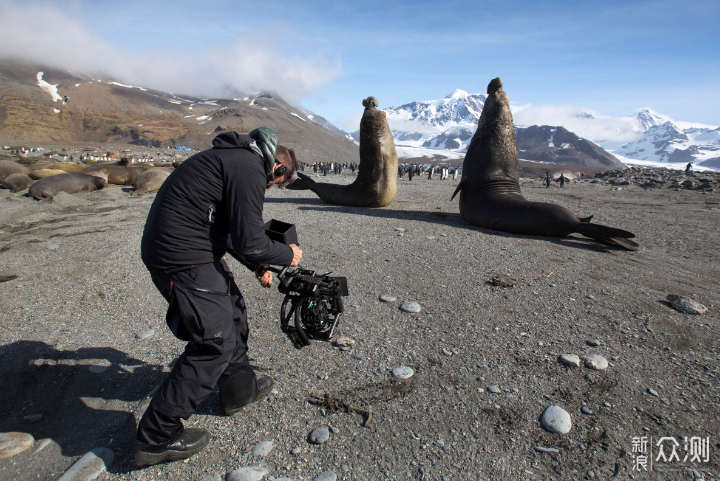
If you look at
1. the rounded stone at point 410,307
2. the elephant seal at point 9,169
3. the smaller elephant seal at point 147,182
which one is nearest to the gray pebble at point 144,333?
the rounded stone at point 410,307

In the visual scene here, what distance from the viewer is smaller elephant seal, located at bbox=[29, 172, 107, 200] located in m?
10.0

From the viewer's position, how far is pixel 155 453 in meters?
1.98

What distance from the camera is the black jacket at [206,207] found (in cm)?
202

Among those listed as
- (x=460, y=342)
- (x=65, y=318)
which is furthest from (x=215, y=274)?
(x=65, y=318)

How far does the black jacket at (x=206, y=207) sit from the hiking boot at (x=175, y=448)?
0.89 m

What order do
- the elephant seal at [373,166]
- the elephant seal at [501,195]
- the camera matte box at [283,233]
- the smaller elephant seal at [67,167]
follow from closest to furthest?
the camera matte box at [283,233] < the elephant seal at [501,195] < the elephant seal at [373,166] < the smaller elephant seal at [67,167]

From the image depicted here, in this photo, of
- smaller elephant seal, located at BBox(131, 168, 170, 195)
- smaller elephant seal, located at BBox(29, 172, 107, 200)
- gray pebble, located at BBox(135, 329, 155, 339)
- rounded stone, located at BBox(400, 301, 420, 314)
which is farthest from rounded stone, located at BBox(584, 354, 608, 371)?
smaller elephant seal, located at BBox(29, 172, 107, 200)

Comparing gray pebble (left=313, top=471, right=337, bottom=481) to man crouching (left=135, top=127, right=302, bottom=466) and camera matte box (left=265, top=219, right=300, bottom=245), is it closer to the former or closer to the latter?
man crouching (left=135, top=127, right=302, bottom=466)

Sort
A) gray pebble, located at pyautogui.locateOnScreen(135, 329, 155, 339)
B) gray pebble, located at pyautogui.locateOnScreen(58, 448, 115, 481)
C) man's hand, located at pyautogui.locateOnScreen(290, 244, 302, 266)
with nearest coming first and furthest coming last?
gray pebble, located at pyautogui.locateOnScreen(58, 448, 115, 481) → man's hand, located at pyautogui.locateOnScreen(290, 244, 302, 266) → gray pebble, located at pyautogui.locateOnScreen(135, 329, 155, 339)

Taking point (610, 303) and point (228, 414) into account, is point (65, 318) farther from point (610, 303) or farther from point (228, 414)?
point (610, 303)

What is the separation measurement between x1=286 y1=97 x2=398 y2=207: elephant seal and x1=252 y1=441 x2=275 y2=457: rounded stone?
24.1 feet

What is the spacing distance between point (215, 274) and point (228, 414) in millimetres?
891

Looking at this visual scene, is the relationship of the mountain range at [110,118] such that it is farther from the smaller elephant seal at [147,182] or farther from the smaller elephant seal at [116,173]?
the smaller elephant seal at [147,182]

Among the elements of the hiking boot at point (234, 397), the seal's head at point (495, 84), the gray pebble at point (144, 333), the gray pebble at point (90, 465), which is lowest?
the gray pebble at point (90, 465)
